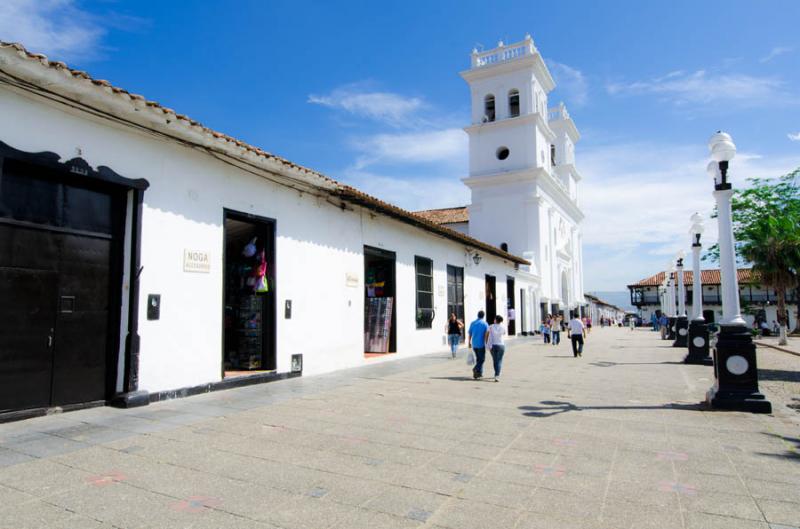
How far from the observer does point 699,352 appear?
509 inches

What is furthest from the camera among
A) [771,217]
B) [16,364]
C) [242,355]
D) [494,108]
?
[494,108]

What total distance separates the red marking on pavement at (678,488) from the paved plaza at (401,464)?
0.02 meters

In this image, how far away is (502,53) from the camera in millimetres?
31156

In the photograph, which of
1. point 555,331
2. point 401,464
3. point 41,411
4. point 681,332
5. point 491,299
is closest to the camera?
point 401,464

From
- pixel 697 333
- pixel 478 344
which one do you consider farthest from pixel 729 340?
pixel 697 333

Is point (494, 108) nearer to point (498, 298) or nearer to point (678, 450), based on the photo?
point (498, 298)

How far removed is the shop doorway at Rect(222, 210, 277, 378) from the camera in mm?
8883

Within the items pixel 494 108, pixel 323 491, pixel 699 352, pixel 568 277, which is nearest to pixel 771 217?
pixel 568 277

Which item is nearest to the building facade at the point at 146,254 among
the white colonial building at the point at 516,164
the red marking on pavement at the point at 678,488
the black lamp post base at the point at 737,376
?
the red marking on pavement at the point at 678,488

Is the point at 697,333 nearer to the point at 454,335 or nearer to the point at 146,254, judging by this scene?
the point at 454,335

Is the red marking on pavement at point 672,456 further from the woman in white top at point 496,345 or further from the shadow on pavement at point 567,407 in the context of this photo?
the woman in white top at point 496,345

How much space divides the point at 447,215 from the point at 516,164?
328 inches

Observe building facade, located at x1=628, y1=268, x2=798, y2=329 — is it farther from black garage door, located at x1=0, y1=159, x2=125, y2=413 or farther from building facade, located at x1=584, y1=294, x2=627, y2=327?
black garage door, located at x1=0, y1=159, x2=125, y2=413

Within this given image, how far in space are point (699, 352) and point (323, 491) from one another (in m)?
12.5
